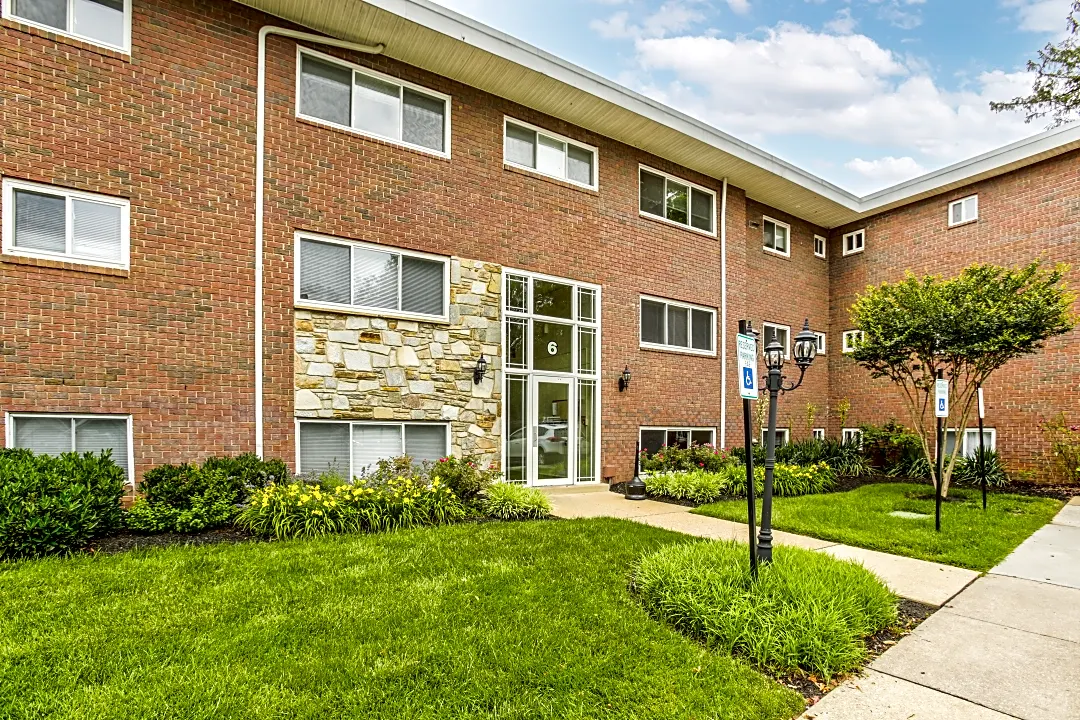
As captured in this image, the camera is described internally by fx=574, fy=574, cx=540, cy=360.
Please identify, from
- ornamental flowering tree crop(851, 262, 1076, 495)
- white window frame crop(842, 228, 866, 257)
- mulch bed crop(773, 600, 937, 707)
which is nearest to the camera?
mulch bed crop(773, 600, 937, 707)

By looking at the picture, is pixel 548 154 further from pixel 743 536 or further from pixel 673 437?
pixel 743 536

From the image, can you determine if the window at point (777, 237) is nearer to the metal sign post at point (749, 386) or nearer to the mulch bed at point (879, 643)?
the metal sign post at point (749, 386)

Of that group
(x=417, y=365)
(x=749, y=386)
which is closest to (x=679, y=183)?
(x=417, y=365)

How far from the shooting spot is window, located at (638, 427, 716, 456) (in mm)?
11383

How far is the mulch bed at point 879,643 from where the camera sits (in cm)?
313

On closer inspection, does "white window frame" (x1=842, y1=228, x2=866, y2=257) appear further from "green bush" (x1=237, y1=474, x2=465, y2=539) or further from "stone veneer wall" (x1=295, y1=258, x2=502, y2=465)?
"green bush" (x1=237, y1=474, x2=465, y2=539)

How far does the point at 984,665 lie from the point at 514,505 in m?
5.07

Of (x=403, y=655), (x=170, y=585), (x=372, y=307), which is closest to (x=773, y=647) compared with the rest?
(x=403, y=655)

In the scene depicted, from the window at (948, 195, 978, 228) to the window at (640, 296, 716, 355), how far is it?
6139mm

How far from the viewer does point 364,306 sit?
8359 millimetres

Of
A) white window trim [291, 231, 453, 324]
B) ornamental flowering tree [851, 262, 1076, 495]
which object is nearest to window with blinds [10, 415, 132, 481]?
white window trim [291, 231, 453, 324]

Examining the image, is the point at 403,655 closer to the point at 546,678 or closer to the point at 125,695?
the point at 546,678

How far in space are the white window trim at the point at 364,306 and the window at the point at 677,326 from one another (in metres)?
4.30

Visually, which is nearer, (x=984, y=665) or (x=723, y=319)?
(x=984, y=665)
